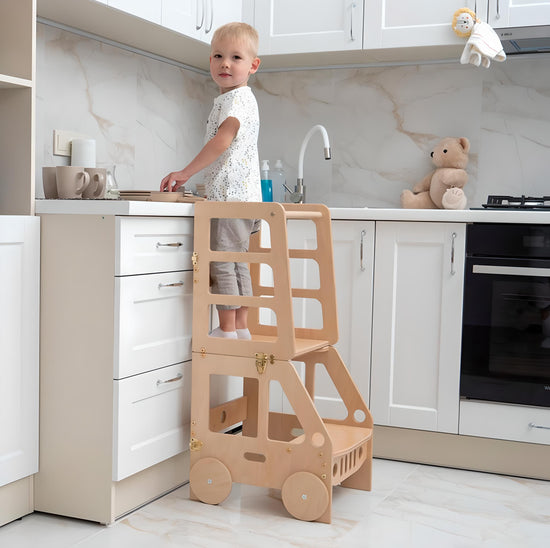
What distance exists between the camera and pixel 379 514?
2201 millimetres

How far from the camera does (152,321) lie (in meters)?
2.14

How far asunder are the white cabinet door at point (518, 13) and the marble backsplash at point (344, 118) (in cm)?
32

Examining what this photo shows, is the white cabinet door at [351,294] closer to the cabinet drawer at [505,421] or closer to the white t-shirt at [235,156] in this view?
the cabinet drawer at [505,421]

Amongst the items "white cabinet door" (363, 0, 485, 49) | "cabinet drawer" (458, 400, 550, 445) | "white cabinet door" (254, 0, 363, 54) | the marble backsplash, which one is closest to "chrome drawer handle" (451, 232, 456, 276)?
"cabinet drawer" (458, 400, 550, 445)

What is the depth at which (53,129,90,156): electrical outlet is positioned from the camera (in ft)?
8.60

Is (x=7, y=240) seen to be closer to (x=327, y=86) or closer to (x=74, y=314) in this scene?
(x=74, y=314)

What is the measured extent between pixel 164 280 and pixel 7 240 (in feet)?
1.38

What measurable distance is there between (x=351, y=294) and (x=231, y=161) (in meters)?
0.70

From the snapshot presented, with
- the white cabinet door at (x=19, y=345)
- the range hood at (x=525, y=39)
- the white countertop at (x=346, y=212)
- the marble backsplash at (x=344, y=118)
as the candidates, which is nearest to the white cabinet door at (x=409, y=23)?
the range hood at (x=525, y=39)

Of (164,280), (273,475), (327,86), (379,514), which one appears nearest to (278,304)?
(164,280)

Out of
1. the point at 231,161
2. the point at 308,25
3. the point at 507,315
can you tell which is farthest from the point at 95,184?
the point at 507,315

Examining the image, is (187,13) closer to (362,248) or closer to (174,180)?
(174,180)

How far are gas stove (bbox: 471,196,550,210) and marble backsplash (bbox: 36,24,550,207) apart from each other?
0.17m

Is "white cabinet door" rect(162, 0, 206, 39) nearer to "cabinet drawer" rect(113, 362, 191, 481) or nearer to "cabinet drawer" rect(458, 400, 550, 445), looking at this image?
"cabinet drawer" rect(113, 362, 191, 481)
